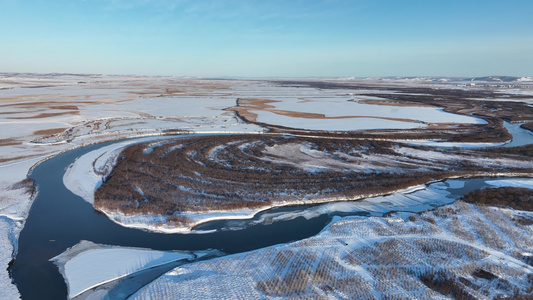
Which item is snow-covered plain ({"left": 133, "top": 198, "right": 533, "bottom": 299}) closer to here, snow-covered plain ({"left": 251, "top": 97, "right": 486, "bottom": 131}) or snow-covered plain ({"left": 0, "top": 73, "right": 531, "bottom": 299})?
snow-covered plain ({"left": 0, "top": 73, "right": 531, "bottom": 299})

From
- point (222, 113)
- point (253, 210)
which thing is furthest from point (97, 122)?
point (253, 210)

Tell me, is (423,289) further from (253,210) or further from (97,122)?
(97,122)

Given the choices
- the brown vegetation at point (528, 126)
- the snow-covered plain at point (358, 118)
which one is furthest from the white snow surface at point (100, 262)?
the brown vegetation at point (528, 126)

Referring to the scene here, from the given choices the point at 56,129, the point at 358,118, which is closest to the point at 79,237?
the point at 56,129

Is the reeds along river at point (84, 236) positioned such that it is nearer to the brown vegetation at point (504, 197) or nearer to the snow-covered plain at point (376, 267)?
the snow-covered plain at point (376, 267)

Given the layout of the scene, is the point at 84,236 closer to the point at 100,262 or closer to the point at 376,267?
the point at 100,262
